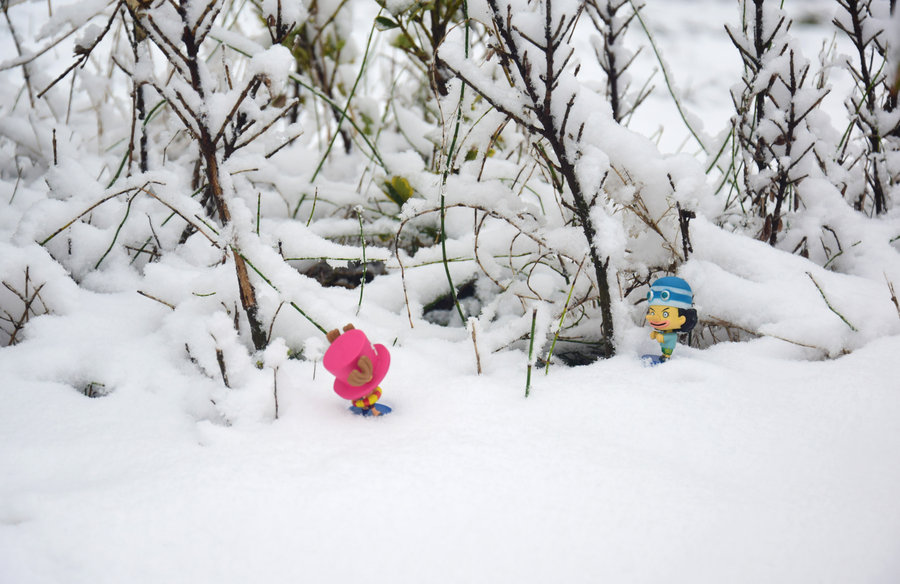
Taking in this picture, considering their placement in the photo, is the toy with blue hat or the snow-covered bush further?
the snow-covered bush

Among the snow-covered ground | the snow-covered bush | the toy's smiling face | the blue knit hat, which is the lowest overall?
the snow-covered ground

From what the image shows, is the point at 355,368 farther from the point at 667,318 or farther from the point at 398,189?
the point at 398,189

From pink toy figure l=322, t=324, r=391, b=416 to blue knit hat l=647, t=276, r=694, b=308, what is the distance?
1.46 ft

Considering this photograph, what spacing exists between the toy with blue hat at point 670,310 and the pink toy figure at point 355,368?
0.44 m

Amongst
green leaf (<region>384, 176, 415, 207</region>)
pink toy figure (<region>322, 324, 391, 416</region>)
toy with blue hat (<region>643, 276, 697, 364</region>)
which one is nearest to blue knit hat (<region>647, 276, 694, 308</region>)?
toy with blue hat (<region>643, 276, 697, 364</region>)

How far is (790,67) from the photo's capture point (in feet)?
3.74

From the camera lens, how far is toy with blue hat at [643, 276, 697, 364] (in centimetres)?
91

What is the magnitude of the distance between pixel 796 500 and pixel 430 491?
0.43 meters

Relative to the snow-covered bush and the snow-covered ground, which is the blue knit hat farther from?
the snow-covered bush

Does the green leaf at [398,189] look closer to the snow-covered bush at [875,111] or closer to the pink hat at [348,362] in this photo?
the pink hat at [348,362]

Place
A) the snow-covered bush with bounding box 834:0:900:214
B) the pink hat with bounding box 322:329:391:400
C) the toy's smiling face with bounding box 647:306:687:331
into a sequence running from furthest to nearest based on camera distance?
the snow-covered bush with bounding box 834:0:900:214 → the toy's smiling face with bounding box 647:306:687:331 → the pink hat with bounding box 322:329:391:400

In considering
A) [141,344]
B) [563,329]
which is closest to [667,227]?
[563,329]

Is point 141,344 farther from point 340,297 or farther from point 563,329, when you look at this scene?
point 563,329

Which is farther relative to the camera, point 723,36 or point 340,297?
point 723,36
